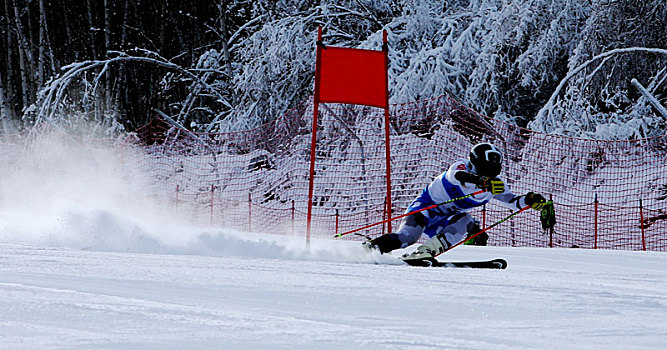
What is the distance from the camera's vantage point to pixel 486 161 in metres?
6.71

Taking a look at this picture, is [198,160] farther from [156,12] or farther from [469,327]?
[469,327]

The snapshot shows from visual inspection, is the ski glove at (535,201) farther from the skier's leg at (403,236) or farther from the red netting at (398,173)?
the red netting at (398,173)

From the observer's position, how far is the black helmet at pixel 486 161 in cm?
671

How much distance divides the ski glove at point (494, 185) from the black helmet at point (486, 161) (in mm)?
156

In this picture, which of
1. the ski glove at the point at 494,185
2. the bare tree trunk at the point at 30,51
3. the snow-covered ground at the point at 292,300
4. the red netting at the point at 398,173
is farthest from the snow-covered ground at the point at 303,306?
the bare tree trunk at the point at 30,51

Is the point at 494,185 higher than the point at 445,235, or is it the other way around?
the point at 494,185

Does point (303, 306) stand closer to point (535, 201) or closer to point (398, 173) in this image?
point (535, 201)

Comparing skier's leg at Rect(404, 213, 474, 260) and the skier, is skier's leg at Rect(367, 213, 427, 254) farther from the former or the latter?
skier's leg at Rect(404, 213, 474, 260)

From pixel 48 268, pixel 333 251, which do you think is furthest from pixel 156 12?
pixel 48 268

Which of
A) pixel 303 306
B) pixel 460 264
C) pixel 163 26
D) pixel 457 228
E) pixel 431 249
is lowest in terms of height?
pixel 460 264

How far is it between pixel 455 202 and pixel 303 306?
389cm

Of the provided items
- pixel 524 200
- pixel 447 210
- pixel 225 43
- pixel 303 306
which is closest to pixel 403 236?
pixel 447 210

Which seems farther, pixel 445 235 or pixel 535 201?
pixel 445 235

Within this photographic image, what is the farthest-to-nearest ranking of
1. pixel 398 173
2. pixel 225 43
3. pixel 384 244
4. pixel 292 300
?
pixel 225 43, pixel 398 173, pixel 384 244, pixel 292 300
